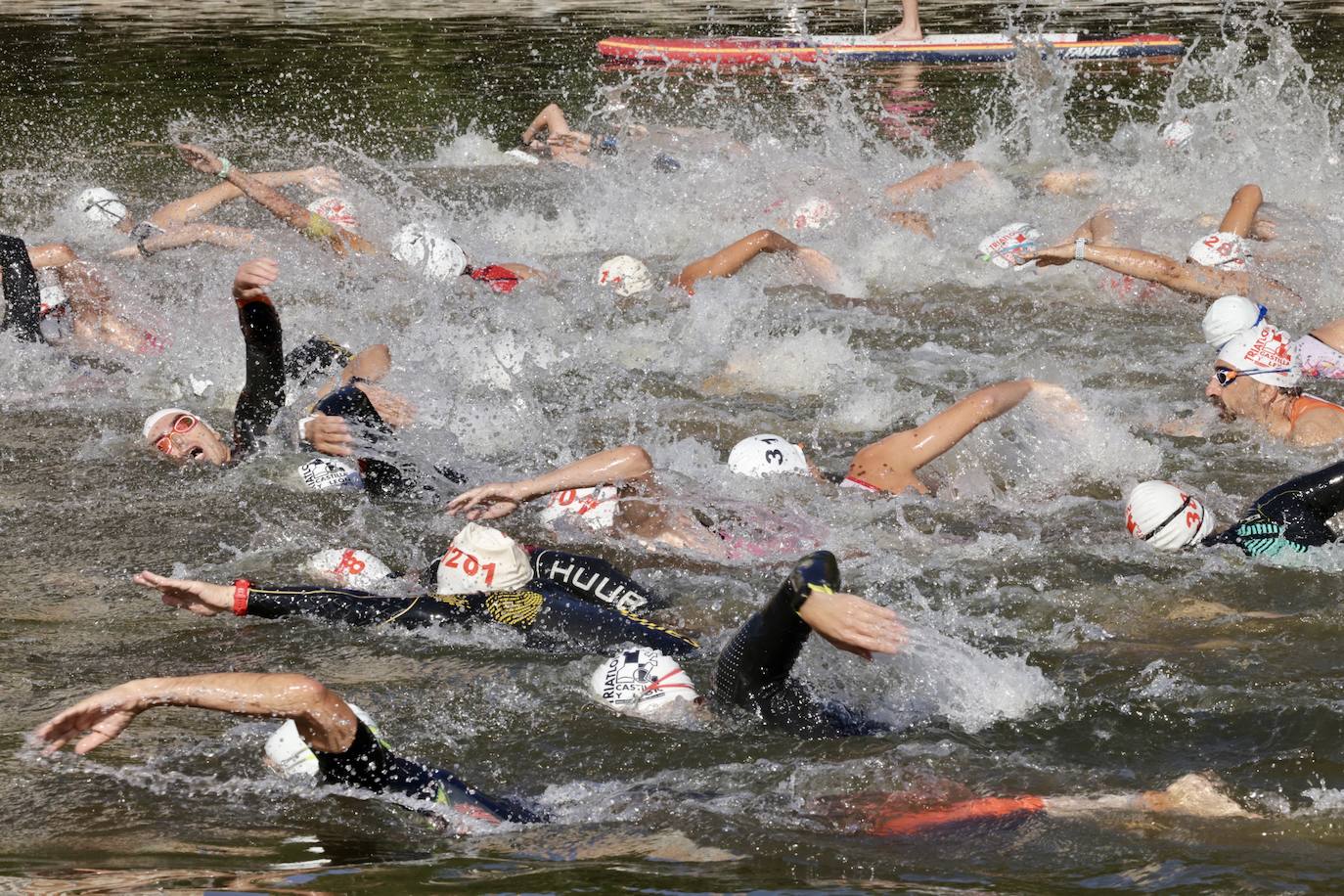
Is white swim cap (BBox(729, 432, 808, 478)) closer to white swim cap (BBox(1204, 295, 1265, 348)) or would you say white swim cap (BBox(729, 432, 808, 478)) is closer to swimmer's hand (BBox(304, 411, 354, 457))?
swimmer's hand (BBox(304, 411, 354, 457))

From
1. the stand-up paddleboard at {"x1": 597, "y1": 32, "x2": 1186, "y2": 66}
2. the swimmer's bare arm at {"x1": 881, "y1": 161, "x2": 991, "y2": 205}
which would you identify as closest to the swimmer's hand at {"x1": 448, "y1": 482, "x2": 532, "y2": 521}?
the swimmer's bare arm at {"x1": 881, "y1": 161, "x2": 991, "y2": 205}

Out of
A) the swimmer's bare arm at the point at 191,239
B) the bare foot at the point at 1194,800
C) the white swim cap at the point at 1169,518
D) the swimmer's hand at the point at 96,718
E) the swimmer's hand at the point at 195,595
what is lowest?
the bare foot at the point at 1194,800

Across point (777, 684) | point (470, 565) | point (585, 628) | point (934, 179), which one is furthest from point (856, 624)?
point (934, 179)

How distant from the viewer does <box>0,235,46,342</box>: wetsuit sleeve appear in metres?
10.5

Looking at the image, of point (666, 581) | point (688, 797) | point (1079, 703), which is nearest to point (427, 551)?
point (666, 581)

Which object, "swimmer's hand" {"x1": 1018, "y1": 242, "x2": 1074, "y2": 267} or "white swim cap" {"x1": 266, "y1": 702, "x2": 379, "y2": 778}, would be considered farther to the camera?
"swimmer's hand" {"x1": 1018, "y1": 242, "x2": 1074, "y2": 267}

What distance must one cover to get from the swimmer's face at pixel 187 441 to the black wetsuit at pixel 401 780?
4.49 m

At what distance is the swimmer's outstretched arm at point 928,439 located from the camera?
7.60 m

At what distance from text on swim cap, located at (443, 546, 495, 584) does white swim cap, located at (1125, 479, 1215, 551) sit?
3421 mm

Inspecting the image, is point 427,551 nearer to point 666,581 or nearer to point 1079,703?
point 666,581

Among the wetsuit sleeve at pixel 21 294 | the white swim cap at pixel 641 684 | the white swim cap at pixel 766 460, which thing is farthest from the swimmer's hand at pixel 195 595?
the wetsuit sleeve at pixel 21 294

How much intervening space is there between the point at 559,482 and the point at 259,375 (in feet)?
8.57

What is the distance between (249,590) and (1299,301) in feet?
28.3

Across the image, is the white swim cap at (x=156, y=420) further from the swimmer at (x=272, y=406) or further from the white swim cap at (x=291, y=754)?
the white swim cap at (x=291, y=754)
